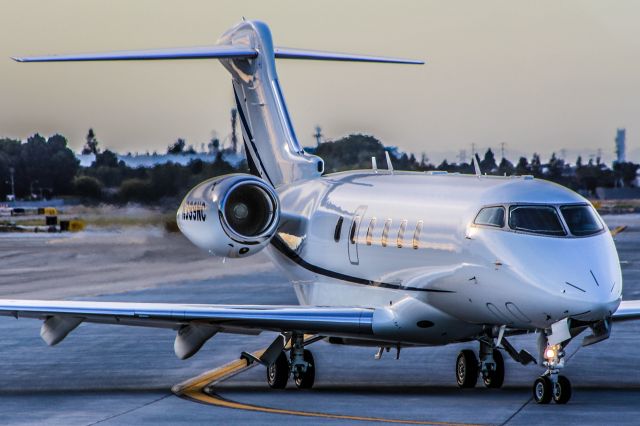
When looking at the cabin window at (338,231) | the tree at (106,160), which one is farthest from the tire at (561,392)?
the tree at (106,160)

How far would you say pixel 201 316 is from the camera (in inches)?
781

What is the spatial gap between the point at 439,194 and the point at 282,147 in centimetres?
583

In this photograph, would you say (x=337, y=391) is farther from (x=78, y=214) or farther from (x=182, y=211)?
(x=78, y=214)

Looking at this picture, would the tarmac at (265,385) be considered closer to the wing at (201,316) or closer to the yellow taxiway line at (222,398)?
the yellow taxiway line at (222,398)

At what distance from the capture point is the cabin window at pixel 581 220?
722 inches

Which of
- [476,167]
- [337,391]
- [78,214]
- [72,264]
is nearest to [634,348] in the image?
[476,167]

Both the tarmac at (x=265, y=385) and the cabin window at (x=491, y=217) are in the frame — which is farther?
the cabin window at (x=491, y=217)

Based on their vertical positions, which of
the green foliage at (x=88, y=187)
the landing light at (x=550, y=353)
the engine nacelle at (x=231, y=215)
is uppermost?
the engine nacelle at (x=231, y=215)

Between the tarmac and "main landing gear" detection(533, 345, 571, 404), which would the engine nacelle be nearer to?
the tarmac

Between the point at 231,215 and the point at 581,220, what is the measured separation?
17.6 feet

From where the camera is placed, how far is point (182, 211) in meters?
21.8

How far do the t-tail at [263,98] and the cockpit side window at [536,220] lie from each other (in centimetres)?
690

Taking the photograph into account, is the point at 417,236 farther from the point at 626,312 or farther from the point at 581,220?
the point at 626,312

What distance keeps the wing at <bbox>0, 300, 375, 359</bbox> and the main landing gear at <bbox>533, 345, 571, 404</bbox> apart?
2953 millimetres
